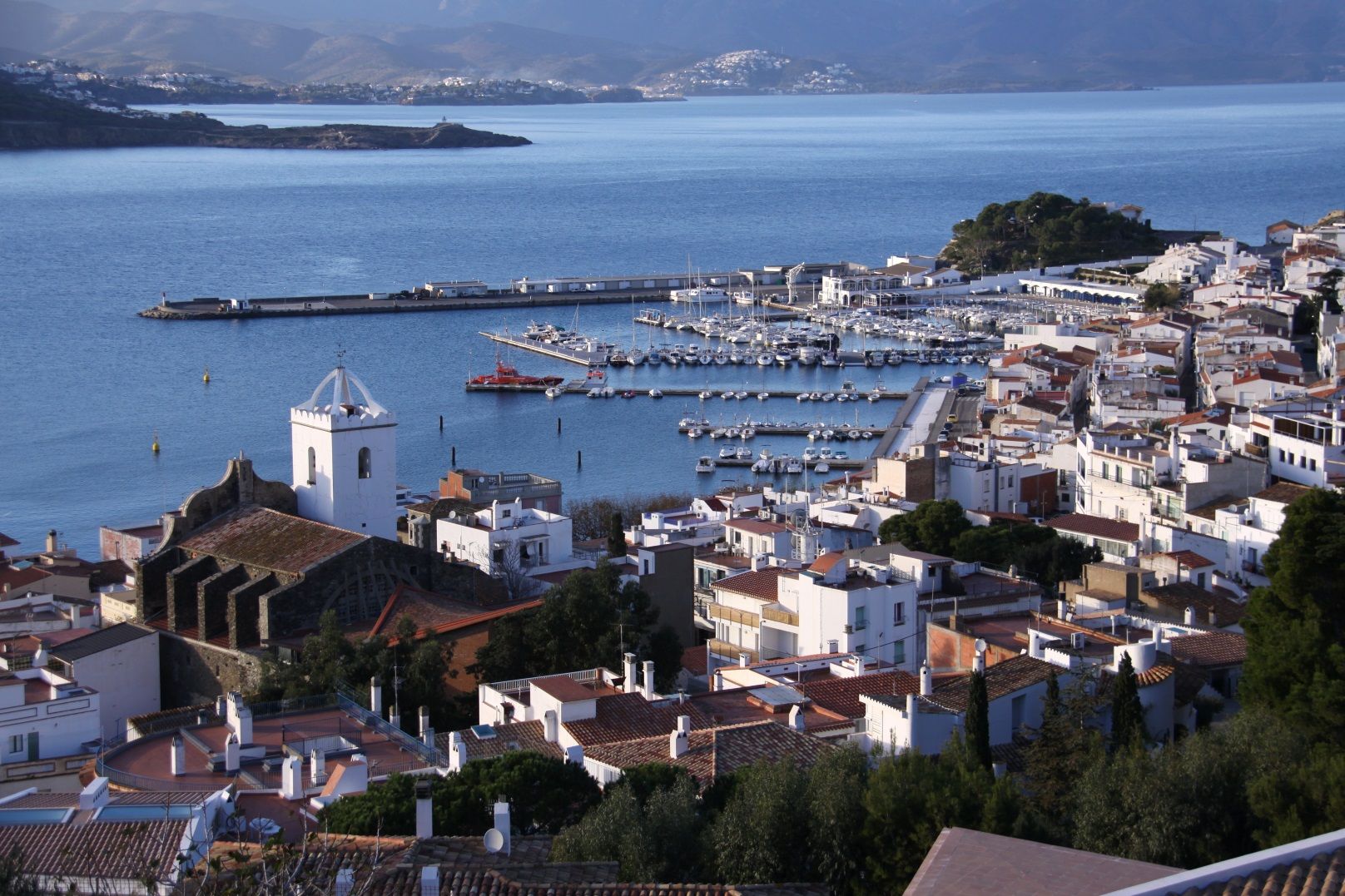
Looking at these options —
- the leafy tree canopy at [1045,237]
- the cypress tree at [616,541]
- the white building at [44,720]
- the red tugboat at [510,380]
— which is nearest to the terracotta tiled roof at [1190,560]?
the cypress tree at [616,541]

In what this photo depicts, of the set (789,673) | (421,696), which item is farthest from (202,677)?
(789,673)

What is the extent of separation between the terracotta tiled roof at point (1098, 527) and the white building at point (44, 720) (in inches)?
447

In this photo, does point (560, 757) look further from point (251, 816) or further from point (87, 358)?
point (87, 358)

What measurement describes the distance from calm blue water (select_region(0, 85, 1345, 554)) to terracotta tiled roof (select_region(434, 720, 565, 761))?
618 inches

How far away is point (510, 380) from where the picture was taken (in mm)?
39938

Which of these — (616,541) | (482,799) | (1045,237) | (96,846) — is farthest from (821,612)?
(1045,237)

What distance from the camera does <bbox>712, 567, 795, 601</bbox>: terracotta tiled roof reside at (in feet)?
49.0

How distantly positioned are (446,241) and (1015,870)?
71.6 m

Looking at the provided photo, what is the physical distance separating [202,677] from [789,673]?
14.9ft

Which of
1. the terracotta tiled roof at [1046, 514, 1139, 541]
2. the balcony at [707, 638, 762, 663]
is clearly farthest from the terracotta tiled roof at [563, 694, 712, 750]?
the terracotta tiled roof at [1046, 514, 1139, 541]

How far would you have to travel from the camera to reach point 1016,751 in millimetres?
10078

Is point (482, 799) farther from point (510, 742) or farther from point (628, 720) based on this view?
point (628, 720)

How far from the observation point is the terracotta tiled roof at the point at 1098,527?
62.6 feet

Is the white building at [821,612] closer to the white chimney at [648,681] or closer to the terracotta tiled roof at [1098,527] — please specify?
the white chimney at [648,681]
